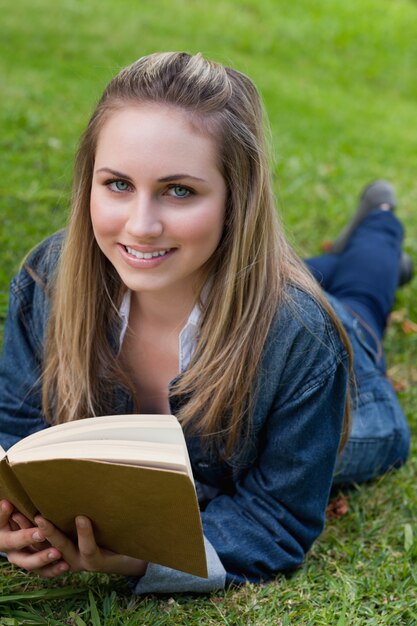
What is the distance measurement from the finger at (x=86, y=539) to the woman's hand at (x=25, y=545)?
0.23 ft

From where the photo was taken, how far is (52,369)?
2.30 m

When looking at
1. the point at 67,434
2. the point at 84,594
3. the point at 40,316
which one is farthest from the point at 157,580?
the point at 40,316

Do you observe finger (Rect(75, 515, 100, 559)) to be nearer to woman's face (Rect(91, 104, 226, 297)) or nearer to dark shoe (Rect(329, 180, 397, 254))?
woman's face (Rect(91, 104, 226, 297))

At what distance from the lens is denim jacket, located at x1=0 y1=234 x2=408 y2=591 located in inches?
83.3

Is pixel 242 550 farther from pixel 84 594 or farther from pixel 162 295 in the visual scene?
pixel 162 295

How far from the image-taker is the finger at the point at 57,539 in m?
1.86

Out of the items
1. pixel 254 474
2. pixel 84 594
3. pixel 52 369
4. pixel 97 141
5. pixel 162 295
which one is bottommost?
pixel 84 594

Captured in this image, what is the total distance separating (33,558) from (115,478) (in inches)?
18.2

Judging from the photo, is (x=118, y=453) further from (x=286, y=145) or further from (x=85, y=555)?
(x=286, y=145)

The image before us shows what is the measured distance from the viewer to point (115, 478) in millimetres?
1624

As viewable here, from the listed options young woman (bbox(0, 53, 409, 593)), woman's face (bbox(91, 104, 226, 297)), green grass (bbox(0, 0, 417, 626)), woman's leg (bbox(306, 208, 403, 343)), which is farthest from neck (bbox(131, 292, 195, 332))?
woman's leg (bbox(306, 208, 403, 343))

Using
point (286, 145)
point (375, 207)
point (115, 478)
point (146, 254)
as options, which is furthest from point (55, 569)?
point (286, 145)

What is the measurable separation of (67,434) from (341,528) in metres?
1.13

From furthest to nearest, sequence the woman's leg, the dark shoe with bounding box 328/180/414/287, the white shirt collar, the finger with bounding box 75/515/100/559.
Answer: the dark shoe with bounding box 328/180/414/287
the woman's leg
the white shirt collar
the finger with bounding box 75/515/100/559
